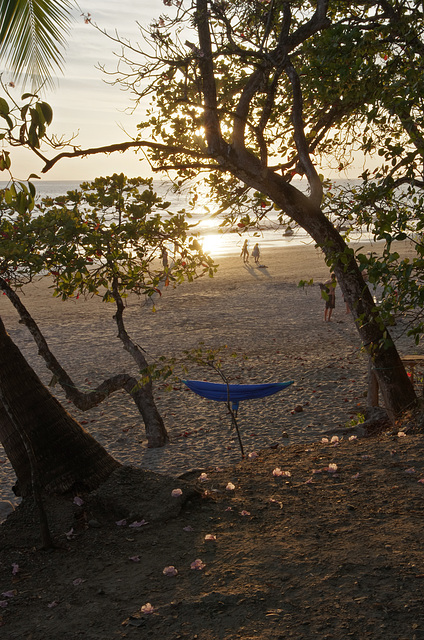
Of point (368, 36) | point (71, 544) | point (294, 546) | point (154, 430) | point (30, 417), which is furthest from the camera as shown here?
point (154, 430)

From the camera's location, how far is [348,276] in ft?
21.7

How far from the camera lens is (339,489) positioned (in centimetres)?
475

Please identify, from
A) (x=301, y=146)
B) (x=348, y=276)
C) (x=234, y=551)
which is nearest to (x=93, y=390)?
(x=348, y=276)

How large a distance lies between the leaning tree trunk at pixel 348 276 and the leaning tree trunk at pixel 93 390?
9.90 ft

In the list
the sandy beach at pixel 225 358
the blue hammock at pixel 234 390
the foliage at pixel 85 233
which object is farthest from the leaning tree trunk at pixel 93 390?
the blue hammock at pixel 234 390

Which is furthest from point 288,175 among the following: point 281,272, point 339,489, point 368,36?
point 281,272

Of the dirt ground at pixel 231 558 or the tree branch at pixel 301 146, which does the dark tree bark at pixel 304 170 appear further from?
the dirt ground at pixel 231 558

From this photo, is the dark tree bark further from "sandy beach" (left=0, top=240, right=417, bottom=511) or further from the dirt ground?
"sandy beach" (left=0, top=240, right=417, bottom=511)

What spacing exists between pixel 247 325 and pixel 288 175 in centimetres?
1065

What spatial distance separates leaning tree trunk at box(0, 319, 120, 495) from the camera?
4.60 m

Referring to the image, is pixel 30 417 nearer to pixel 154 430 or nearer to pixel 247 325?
pixel 154 430

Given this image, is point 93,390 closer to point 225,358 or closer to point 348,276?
point 348,276

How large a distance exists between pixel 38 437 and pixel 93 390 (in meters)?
3.32

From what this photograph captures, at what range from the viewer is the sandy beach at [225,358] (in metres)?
9.08
